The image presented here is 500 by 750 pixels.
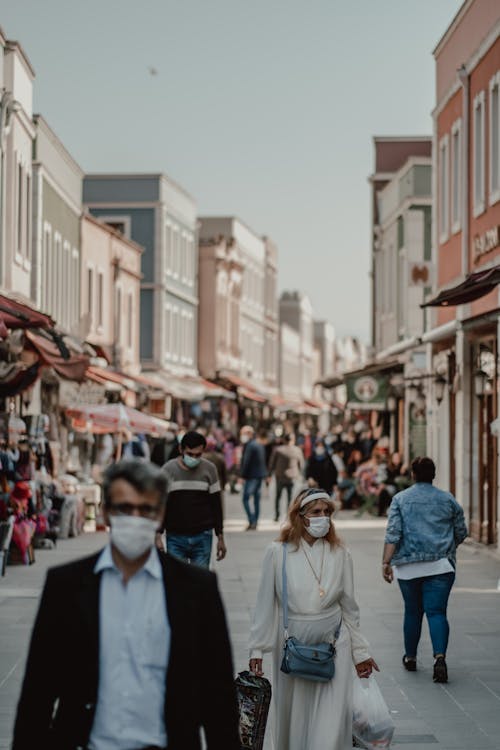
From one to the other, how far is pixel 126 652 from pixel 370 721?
3.55 meters

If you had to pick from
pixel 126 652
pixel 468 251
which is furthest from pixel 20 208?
pixel 126 652

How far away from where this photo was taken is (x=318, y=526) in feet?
26.2

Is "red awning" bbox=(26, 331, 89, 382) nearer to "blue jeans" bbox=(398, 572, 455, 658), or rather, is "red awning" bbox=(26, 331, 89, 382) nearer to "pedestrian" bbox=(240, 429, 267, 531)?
"pedestrian" bbox=(240, 429, 267, 531)

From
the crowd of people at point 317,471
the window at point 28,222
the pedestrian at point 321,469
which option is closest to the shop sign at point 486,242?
the crowd of people at point 317,471

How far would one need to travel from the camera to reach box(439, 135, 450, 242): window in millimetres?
27891

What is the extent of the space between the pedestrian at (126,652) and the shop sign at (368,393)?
111 feet

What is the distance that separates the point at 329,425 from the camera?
93.7 metres

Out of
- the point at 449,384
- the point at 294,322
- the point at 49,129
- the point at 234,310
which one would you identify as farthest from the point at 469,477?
the point at 294,322

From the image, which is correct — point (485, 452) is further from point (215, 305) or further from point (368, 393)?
point (215, 305)

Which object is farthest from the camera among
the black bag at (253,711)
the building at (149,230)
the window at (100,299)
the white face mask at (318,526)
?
the building at (149,230)

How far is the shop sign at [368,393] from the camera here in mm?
38438

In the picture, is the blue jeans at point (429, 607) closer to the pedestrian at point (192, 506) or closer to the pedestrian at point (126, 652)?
the pedestrian at point (192, 506)

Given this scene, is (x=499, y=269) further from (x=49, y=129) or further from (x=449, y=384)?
(x=49, y=129)

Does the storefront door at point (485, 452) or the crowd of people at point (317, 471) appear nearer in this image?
the storefront door at point (485, 452)
